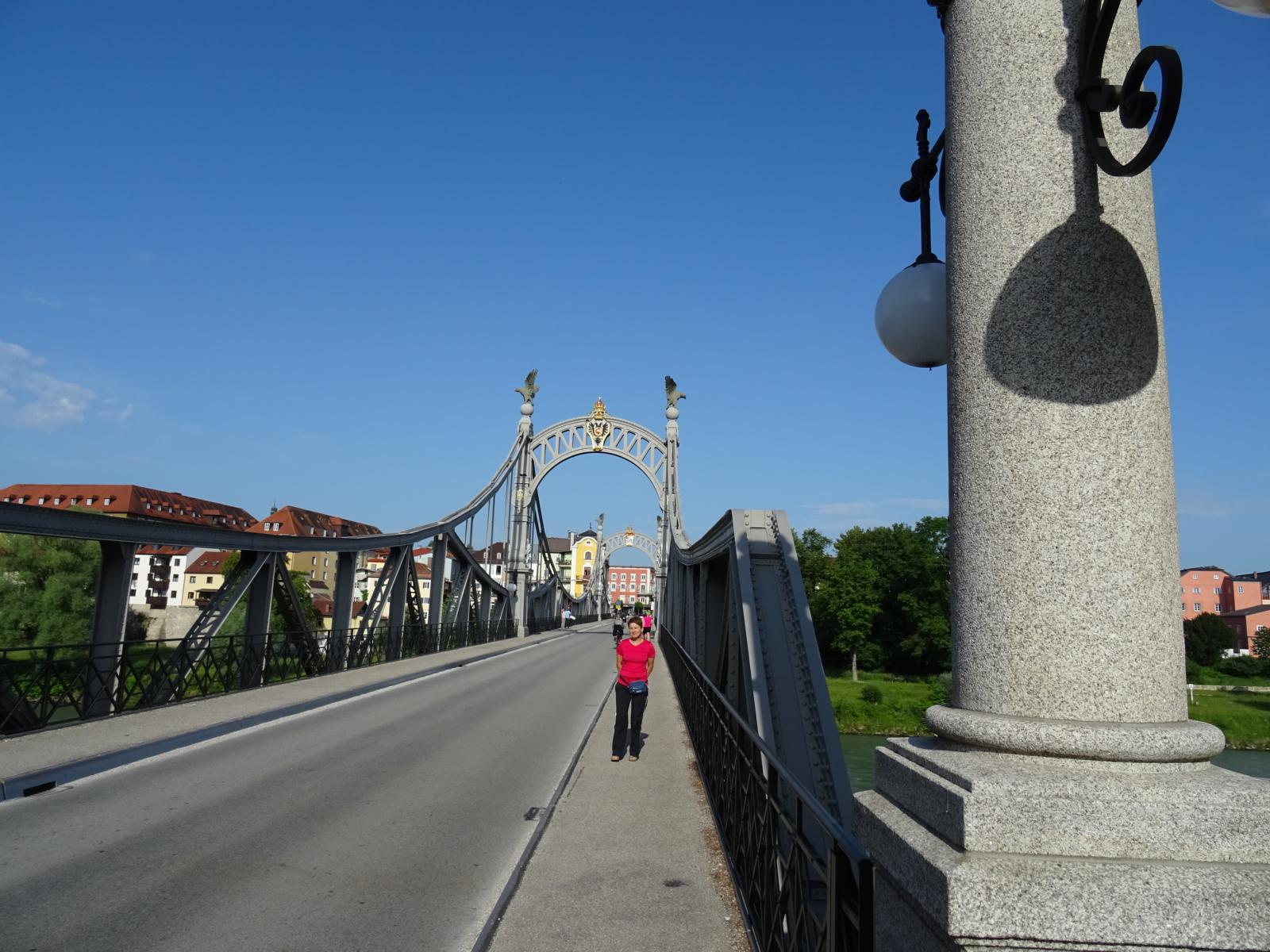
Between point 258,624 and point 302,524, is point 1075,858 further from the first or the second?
point 302,524

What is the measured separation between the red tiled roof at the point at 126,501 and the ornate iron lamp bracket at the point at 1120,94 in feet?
300

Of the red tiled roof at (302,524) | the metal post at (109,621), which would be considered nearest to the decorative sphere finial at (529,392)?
the metal post at (109,621)

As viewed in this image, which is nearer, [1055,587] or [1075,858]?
[1075,858]

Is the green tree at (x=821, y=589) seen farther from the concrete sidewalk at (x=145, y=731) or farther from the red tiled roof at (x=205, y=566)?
the red tiled roof at (x=205, y=566)

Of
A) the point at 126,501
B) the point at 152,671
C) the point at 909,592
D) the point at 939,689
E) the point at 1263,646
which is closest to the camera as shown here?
the point at 152,671

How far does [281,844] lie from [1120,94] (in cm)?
587

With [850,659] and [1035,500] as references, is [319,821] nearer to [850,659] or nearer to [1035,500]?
[1035,500]

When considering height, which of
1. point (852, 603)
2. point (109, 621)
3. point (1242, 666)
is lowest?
point (1242, 666)

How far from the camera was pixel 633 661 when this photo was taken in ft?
30.1

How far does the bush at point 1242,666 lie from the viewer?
67.1 meters

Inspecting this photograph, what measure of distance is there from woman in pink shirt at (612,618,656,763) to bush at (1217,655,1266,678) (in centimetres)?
7557

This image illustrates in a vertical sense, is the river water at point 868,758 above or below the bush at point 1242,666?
below

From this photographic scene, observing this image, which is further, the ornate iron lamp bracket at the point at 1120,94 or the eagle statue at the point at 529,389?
the eagle statue at the point at 529,389

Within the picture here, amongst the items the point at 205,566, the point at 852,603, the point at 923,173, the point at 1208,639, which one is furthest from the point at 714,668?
the point at 205,566
